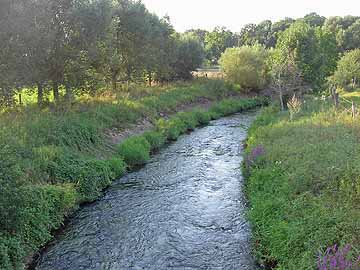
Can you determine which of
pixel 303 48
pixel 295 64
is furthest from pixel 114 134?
pixel 303 48

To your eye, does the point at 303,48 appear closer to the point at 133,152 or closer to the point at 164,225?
the point at 133,152

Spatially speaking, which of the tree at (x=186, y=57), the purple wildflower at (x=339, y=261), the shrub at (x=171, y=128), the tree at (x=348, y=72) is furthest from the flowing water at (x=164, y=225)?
the tree at (x=348, y=72)

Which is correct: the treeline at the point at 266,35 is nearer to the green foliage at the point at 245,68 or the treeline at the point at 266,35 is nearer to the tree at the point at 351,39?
the tree at the point at 351,39

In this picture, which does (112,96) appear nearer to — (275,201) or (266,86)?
(275,201)

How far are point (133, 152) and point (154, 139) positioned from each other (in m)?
3.80

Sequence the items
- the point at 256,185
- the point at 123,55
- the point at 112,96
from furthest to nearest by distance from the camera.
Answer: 1. the point at 123,55
2. the point at 112,96
3. the point at 256,185

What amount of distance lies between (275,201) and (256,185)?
8.18 feet

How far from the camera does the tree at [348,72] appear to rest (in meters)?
52.5

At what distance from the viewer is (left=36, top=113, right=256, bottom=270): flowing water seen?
10273mm

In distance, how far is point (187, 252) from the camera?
10.7 meters

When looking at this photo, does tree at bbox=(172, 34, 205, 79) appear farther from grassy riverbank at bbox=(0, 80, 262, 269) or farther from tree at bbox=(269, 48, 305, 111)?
grassy riverbank at bbox=(0, 80, 262, 269)

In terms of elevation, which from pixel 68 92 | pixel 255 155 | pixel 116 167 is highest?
pixel 68 92

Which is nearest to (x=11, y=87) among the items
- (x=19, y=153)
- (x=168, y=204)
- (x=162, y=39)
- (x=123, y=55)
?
(x=19, y=153)

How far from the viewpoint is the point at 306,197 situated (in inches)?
433
